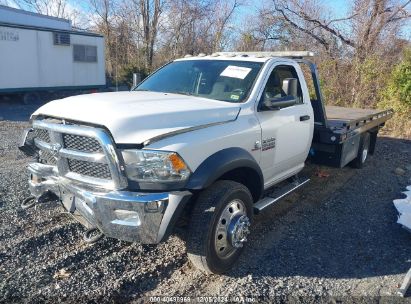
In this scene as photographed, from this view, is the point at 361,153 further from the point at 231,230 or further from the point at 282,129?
the point at 231,230

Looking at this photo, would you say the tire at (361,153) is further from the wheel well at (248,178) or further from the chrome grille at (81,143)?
the chrome grille at (81,143)

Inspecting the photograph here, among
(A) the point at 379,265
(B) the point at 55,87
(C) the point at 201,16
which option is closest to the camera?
(A) the point at 379,265

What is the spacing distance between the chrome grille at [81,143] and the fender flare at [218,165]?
80cm

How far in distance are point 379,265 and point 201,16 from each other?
25829 millimetres

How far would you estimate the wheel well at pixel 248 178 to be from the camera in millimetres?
3737

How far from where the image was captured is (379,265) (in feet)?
12.5

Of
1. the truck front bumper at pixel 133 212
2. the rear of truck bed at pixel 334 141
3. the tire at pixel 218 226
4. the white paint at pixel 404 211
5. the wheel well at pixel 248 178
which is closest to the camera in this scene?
the truck front bumper at pixel 133 212

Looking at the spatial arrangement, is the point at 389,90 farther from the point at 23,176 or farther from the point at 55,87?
the point at 55,87

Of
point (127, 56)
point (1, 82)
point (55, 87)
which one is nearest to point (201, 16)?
point (127, 56)

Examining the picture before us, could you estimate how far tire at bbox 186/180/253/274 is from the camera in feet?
Result: 10.4

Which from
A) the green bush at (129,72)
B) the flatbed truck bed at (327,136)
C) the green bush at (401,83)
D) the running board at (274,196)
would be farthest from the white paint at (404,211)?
the green bush at (129,72)

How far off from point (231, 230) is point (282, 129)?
4.85 ft

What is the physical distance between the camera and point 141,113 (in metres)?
3.10

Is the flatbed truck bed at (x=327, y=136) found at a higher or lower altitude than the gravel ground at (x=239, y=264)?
higher
